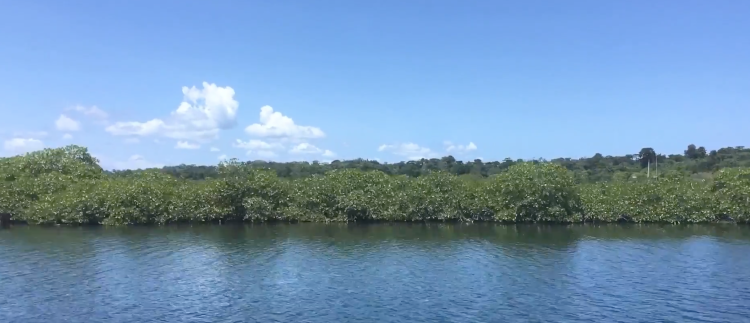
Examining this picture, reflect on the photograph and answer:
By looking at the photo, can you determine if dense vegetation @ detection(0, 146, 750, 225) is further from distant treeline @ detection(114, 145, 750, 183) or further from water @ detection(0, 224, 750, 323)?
distant treeline @ detection(114, 145, 750, 183)

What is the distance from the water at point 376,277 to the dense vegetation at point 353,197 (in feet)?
36.0

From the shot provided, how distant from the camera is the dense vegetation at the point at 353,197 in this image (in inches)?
2714

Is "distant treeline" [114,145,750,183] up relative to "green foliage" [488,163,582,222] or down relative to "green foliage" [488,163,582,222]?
up

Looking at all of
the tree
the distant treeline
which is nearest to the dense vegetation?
the distant treeline

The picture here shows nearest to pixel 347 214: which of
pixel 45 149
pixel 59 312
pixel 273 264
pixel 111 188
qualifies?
pixel 111 188

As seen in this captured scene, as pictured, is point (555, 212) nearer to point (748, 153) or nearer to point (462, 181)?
point (462, 181)

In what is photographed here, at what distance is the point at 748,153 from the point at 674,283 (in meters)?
107

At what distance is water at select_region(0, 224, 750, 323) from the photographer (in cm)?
2848

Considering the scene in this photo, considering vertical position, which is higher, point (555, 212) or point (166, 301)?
point (555, 212)

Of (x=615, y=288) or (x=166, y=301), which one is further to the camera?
(x=615, y=288)

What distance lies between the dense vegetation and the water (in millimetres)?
10962

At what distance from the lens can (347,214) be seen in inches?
2963

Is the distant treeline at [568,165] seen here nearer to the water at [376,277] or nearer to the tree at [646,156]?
the tree at [646,156]

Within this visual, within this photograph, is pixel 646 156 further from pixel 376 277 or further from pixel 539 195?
pixel 376 277
